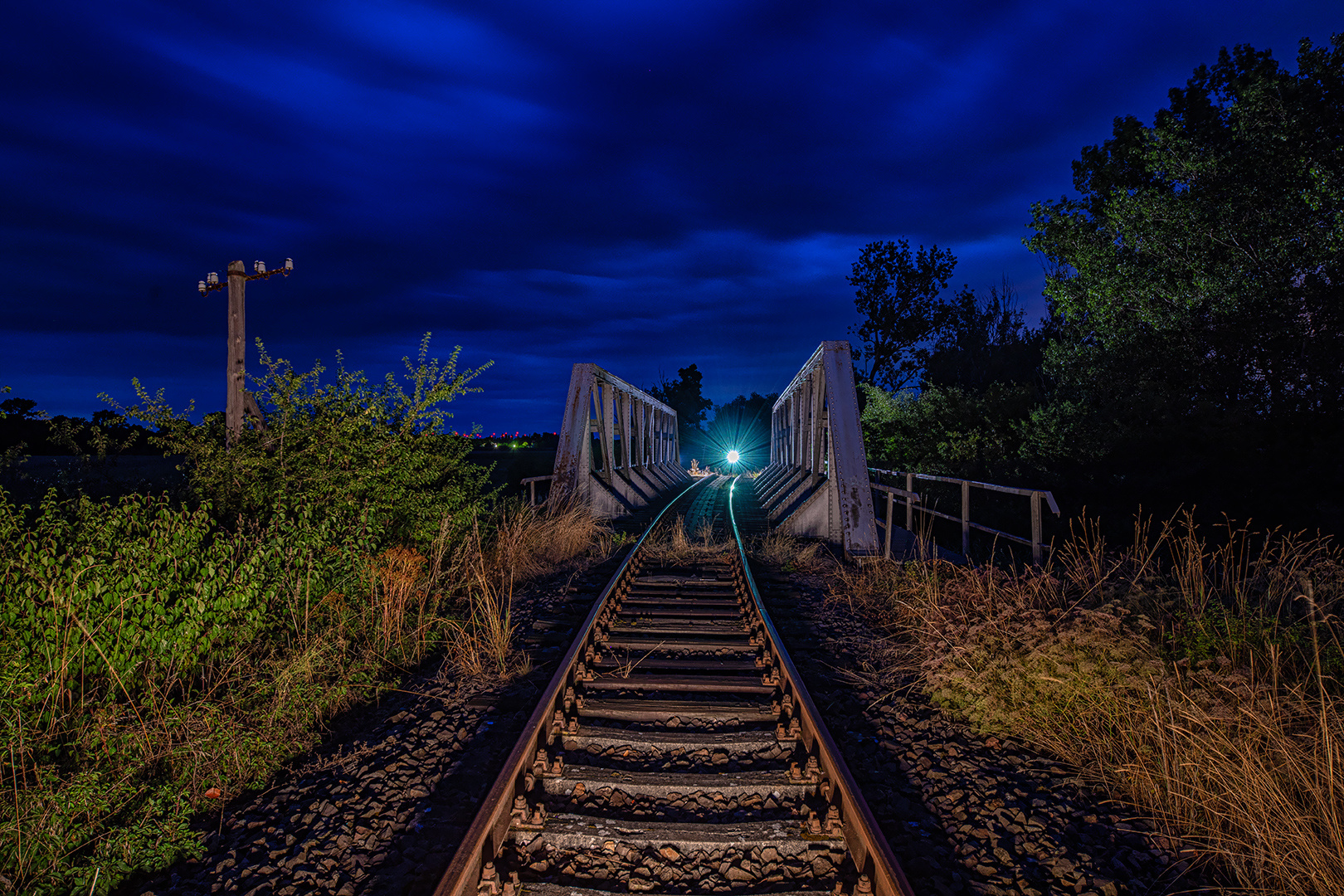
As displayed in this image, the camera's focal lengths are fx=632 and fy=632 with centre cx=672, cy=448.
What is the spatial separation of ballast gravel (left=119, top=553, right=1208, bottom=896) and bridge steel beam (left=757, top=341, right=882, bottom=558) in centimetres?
511

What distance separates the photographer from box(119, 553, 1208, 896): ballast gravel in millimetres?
2539

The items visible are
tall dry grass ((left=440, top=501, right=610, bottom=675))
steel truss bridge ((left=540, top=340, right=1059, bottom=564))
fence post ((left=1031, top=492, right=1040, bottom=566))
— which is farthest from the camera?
steel truss bridge ((left=540, top=340, right=1059, bottom=564))

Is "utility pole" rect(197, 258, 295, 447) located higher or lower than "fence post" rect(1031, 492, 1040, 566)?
higher

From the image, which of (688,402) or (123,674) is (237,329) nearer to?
(123,674)

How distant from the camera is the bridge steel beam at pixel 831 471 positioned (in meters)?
9.23

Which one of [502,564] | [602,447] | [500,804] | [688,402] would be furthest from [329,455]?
[688,402]

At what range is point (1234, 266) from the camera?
38.7ft

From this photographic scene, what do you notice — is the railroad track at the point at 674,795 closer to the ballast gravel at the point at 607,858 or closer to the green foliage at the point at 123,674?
the ballast gravel at the point at 607,858

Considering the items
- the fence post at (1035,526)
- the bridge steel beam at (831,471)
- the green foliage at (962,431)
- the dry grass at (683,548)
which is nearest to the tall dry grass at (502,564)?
the dry grass at (683,548)

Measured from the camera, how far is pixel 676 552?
8469mm

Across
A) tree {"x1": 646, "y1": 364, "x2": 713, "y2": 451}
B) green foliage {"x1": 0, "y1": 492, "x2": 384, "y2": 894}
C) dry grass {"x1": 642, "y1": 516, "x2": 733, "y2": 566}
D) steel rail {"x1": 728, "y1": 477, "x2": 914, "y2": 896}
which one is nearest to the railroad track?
steel rail {"x1": 728, "y1": 477, "x2": 914, "y2": 896}

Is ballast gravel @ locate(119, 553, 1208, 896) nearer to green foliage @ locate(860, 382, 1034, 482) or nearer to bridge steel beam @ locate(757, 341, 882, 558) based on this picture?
bridge steel beam @ locate(757, 341, 882, 558)

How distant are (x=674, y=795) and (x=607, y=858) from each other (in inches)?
19.9

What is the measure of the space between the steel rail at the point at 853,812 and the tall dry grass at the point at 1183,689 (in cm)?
113
